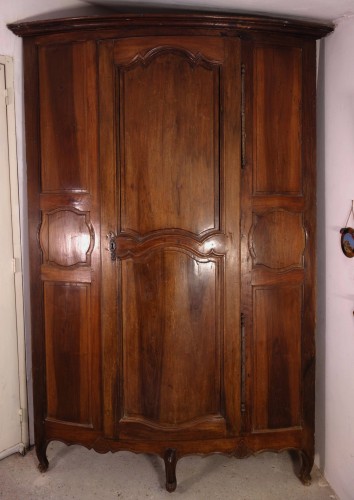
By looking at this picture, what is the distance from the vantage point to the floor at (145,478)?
7.38ft

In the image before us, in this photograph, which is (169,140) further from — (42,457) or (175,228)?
(42,457)

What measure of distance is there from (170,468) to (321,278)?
1.18 metres

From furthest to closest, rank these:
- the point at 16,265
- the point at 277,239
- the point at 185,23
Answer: the point at 16,265 < the point at 277,239 < the point at 185,23

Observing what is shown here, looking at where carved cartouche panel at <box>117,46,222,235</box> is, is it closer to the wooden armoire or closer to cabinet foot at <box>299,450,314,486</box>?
the wooden armoire

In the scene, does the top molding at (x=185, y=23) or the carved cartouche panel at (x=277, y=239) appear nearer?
the top molding at (x=185, y=23)

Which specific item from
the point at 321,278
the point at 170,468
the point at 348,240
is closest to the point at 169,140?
the point at 348,240

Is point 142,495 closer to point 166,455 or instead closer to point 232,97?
point 166,455

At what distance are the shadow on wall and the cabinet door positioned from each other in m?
0.47

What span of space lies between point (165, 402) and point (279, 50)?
170 cm

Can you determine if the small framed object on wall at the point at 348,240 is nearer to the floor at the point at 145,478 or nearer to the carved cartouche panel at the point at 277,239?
the carved cartouche panel at the point at 277,239

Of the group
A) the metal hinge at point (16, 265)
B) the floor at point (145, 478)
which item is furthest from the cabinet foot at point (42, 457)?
the metal hinge at point (16, 265)

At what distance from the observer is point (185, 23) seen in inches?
80.7

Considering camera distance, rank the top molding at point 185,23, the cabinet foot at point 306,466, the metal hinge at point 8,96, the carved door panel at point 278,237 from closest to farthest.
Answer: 1. the top molding at point 185,23
2. the carved door panel at point 278,237
3. the cabinet foot at point 306,466
4. the metal hinge at point 8,96

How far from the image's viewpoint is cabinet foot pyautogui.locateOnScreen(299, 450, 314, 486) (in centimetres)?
229
